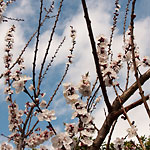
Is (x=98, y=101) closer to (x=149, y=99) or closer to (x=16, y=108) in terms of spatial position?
(x=16, y=108)

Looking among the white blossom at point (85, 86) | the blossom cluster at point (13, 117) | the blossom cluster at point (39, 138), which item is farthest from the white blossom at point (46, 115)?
the blossom cluster at point (39, 138)

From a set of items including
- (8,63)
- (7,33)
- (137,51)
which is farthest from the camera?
(7,33)

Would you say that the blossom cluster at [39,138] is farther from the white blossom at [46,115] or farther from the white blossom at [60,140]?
the white blossom at [60,140]

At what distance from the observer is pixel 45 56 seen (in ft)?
7.44

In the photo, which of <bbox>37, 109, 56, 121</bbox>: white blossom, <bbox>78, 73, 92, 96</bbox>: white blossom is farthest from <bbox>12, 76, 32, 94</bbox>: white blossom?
<bbox>78, 73, 92, 96</bbox>: white blossom

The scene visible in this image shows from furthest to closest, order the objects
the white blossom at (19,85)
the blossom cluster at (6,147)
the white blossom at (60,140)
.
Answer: the blossom cluster at (6,147) < the white blossom at (19,85) < the white blossom at (60,140)

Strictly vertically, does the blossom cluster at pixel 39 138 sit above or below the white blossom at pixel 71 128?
above

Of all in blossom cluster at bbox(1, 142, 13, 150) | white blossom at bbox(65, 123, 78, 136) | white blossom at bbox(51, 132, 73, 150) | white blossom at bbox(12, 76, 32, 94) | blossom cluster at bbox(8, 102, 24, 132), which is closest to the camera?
white blossom at bbox(51, 132, 73, 150)

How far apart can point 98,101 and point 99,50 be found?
2220mm

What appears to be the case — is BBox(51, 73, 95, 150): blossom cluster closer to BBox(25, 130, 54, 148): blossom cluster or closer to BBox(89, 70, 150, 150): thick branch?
BBox(89, 70, 150, 150): thick branch

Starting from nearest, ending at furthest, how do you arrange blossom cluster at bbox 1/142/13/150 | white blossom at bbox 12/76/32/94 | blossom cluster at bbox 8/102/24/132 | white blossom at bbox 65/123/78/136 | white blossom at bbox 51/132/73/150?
white blossom at bbox 51/132/73/150 → white blossom at bbox 65/123/78/136 → white blossom at bbox 12/76/32/94 → blossom cluster at bbox 8/102/24/132 → blossom cluster at bbox 1/142/13/150

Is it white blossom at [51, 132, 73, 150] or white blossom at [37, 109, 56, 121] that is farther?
white blossom at [37, 109, 56, 121]

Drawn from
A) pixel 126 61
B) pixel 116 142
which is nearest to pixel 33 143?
pixel 116 142

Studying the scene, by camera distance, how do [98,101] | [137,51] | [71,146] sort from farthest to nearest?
[98,101], [137,51], [71,146]
